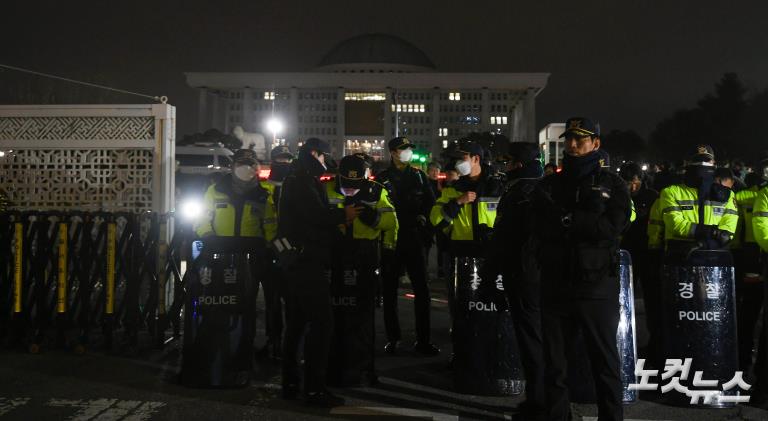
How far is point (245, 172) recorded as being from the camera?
22.7 ft

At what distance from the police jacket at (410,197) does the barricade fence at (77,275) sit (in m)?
2.39

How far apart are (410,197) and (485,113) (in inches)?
Result: 4683

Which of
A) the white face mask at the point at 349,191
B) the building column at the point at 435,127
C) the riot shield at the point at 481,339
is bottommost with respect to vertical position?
the riot shield at the point at 481,339

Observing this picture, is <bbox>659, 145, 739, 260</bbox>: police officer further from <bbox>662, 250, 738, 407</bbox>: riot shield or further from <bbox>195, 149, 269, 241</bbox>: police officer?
<bbox>195, 149, 269, 241</bbox>: police officer

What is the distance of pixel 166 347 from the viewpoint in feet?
27.3

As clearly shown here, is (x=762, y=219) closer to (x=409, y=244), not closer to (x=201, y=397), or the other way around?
(x=409, y=244)

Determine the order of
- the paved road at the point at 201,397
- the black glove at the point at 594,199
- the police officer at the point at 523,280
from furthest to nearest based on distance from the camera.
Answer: the paved road at the point at 201,397 < the police officer at the point at 523,280 < the black glove at the point at 594,199

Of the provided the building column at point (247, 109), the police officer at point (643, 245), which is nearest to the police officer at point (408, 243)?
the police officer at point (643, 245)

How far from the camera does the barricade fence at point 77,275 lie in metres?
7.98

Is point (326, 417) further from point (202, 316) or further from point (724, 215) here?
point (724, 215)

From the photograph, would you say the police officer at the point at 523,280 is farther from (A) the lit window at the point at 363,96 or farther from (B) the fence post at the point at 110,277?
(A) the lit window at the point at 363,96

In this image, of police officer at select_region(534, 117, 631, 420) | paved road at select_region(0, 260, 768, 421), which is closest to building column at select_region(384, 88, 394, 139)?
paved road at select_region(0, 260, 768, 421)

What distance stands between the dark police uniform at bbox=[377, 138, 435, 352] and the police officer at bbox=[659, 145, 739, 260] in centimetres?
259

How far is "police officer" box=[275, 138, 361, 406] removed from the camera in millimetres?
6062
